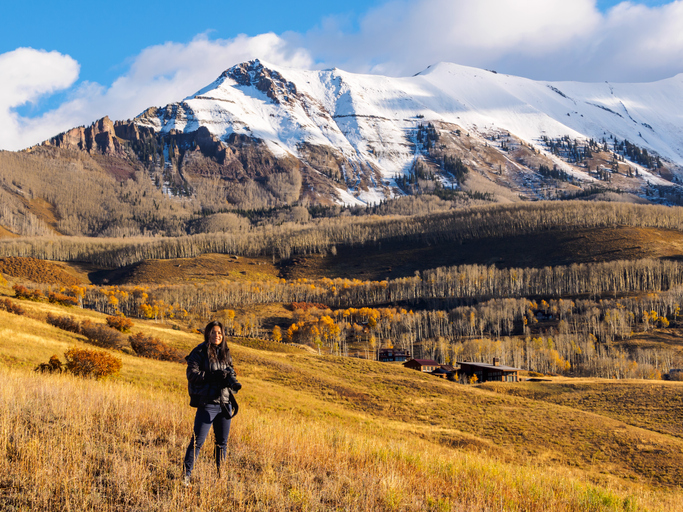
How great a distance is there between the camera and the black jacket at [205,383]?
798cm

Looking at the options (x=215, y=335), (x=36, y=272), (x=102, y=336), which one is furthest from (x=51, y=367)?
(x=36, y=272)

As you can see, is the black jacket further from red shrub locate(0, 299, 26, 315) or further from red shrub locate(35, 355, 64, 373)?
red shrub locate(0, 299, 26, 315)

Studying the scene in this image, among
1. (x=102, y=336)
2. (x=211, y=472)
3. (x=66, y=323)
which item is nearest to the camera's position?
(x=211, y=472)

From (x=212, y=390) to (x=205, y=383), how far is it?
0.64 feet

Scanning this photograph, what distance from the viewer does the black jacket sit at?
314 inches

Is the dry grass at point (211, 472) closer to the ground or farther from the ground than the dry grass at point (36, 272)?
closer to the ground

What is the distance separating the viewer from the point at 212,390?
314 inches

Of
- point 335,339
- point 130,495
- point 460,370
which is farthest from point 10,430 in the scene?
point 335,339

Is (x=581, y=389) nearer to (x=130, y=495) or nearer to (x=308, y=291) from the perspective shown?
(x=130, y=495)

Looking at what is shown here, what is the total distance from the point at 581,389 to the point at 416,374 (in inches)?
864

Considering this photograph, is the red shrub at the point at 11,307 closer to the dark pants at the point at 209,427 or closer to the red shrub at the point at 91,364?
the red shrub at the point at 91,364

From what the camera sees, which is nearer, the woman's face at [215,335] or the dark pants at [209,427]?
the dark pants at [209,427]

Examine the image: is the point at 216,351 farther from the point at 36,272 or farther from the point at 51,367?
the point at 36,272

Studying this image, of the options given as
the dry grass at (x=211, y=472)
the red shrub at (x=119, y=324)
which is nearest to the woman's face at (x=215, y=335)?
the dry grass at (x=211, y=472)
